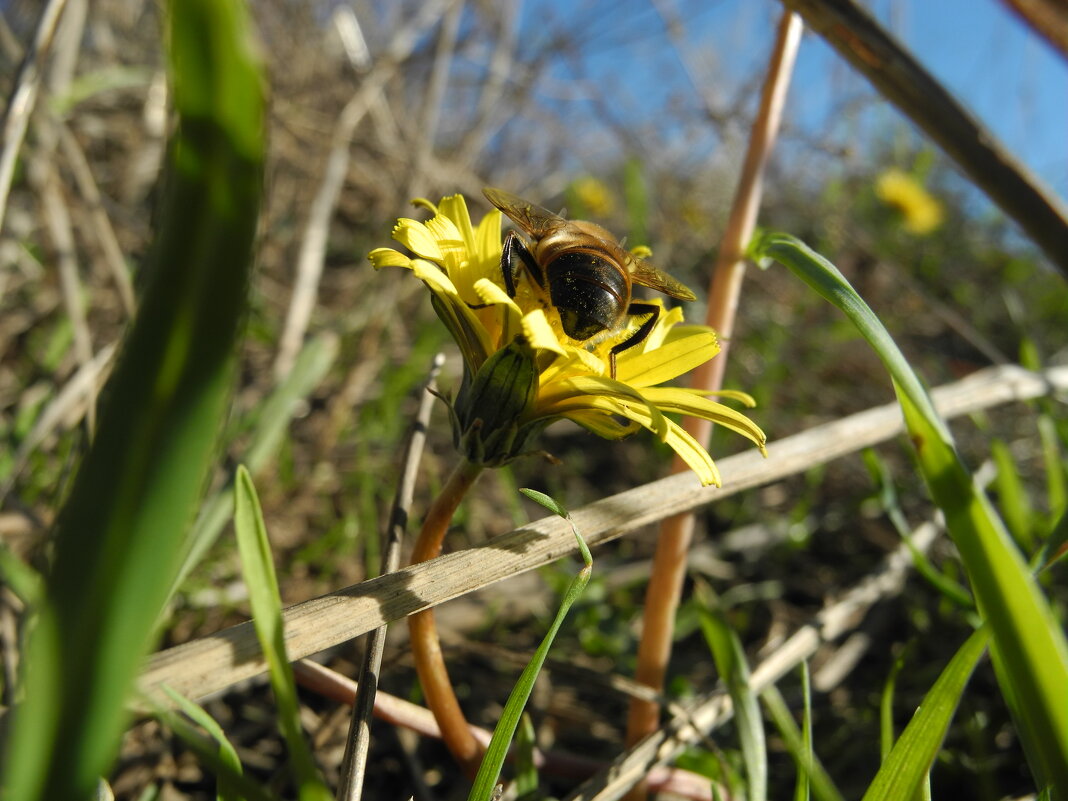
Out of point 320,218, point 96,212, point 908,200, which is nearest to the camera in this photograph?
point 96,212

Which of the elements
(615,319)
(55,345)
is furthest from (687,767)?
(55,345)

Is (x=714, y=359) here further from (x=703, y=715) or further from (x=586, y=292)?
(x=703, y=715)

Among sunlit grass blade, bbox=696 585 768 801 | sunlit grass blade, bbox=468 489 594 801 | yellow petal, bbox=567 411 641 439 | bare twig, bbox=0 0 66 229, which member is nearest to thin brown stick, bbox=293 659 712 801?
sunlit grass blade, bbox=696 585 768 801

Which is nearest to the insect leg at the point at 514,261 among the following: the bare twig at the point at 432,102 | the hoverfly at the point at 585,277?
the hoverfly at the point at 585,277

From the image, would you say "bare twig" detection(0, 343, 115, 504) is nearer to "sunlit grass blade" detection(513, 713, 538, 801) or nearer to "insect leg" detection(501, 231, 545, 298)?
"insect leg" detection(501, 231, 545, 298)

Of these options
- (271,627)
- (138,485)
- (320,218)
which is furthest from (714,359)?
(320,218)
